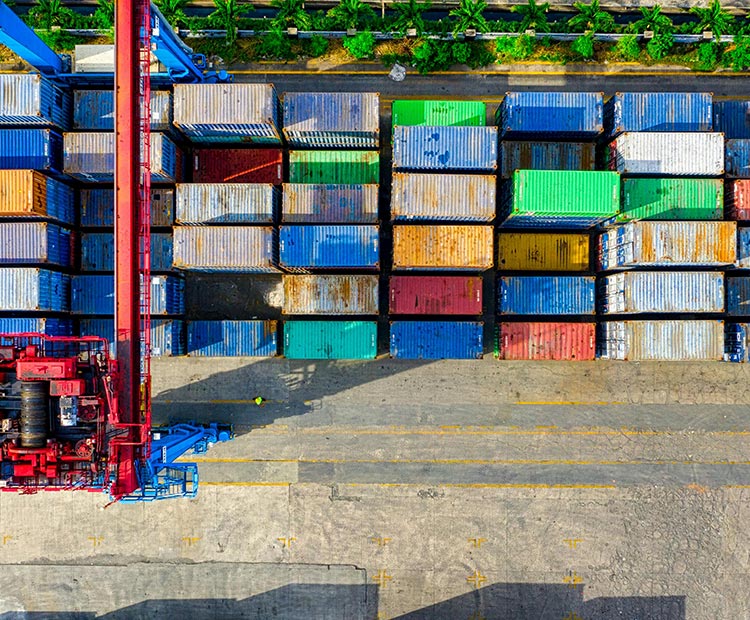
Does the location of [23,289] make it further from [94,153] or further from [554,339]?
[554,339]

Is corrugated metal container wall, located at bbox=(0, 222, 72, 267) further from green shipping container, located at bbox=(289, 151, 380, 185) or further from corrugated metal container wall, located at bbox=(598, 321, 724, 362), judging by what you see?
corrugated metal container wall, located at bbox=(598, 321, 724, 362)

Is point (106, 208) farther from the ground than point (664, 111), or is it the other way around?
point (664, 111)

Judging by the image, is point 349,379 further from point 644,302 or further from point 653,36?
point 653,36

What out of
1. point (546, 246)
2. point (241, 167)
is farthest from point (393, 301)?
point (241, 167)

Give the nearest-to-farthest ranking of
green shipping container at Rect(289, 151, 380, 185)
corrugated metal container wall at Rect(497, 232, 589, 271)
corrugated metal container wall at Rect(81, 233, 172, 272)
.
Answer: corrugated metal container wall at Rect(81, 233, 172, 272), green shipping container at Rect(289, 151, 380, 185), corrugated metal container wall at Rect(497, 232, 589, 271)

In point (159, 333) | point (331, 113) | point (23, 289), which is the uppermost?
point (331, 113)

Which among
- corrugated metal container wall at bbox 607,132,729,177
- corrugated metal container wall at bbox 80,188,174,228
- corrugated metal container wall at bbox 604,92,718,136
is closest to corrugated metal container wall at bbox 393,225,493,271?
corrugated metal container wall at bbox 607,132,729,177

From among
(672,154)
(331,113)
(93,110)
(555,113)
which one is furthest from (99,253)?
(672,154)

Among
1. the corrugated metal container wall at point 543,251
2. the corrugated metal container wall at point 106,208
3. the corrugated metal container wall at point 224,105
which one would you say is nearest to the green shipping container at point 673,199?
the corrugated metal container wall at point 543,251
